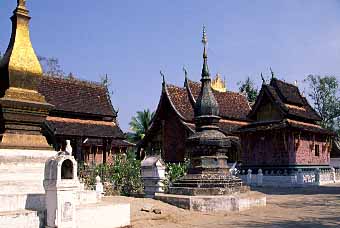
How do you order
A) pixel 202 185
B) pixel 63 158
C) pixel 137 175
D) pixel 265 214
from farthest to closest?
pixel 137 175, pixel 202 185, pixel 265 214, pixel 63 158

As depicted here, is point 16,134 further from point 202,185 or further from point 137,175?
point 137,175

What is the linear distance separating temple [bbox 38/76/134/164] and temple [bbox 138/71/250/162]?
3776mm

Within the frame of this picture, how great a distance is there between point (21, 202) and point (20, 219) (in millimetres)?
778

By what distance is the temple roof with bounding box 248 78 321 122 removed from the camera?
89.4 feet

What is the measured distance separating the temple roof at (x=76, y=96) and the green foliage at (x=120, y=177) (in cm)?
816

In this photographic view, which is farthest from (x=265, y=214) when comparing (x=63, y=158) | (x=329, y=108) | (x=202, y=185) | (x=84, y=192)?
(x=329, y=108)

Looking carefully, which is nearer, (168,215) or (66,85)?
(168,215)

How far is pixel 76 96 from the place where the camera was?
28.0 meters

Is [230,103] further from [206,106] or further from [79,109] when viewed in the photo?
[206,106]

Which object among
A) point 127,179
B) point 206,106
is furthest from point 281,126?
point 206,106

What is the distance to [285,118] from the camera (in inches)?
1053

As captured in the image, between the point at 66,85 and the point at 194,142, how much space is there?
1662cm

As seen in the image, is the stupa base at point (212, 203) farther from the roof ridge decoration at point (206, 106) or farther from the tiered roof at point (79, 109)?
the tiered roof at point (79, 109)

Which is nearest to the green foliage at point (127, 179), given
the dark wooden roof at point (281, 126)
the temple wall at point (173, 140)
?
the temple wall at point (173, 140)
